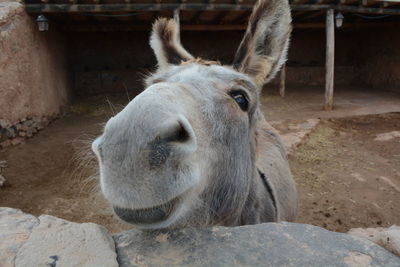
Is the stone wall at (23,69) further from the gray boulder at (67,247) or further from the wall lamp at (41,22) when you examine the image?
the gray boulder at (67,247)

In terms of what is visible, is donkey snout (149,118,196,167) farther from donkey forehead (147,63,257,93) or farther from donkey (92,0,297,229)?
donkey forehead (147,63,257,93)

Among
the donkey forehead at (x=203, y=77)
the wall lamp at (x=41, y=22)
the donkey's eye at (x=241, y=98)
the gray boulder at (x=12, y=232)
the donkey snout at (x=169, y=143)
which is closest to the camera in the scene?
the donkey snout at (x=169, y=143)

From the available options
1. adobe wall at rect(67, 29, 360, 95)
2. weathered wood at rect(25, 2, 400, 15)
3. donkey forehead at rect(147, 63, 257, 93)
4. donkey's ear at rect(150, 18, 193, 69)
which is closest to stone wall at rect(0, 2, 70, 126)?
weathered wood at rect(25, 2, 400, 15)

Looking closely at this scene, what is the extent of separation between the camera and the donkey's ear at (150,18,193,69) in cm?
250

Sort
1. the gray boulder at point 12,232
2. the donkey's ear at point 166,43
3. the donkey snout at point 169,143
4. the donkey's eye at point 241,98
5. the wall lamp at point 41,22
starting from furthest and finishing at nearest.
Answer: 1. the wall lamp at point 41,22
2. the donkey's ear at point 166,43
3. the donkey's eye at point 241,98
4. the gray boulder at point 12,232
5. the donkey snout at point 169,143

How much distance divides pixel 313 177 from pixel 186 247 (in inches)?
190

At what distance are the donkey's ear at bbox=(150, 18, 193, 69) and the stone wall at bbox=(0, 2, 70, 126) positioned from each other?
5497 mm

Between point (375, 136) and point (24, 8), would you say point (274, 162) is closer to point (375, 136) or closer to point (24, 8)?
point (375, 136)

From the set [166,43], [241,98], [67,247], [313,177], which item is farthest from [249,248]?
[313,177]

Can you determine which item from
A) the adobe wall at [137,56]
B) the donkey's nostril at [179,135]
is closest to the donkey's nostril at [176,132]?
the donkey's nostril at [179,135]

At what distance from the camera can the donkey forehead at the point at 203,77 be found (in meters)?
1.70

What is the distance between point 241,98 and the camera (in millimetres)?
1837

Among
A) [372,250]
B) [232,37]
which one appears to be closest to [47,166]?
[372,250]

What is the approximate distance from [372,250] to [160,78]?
148 centimetres
